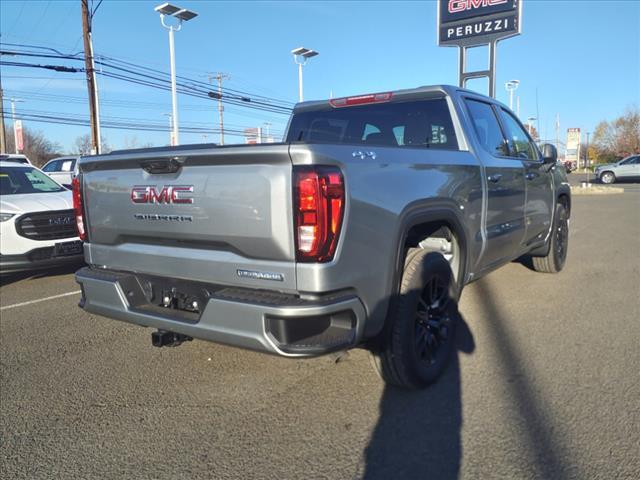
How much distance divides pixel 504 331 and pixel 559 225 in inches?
105

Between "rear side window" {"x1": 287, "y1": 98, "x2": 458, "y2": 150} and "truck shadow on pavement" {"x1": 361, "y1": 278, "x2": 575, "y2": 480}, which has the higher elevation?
"rear side window" {"x1": 287, "y1": 98, "x2": 458, "y2": 150}

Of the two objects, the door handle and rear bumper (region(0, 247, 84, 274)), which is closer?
the door handle

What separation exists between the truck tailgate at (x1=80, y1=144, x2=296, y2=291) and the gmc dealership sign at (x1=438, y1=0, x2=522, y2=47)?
58.3 ft

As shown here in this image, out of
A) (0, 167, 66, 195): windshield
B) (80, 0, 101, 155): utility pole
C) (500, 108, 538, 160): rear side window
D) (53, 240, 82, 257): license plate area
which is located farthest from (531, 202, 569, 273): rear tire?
(80, 0, 101, 155): utility pole

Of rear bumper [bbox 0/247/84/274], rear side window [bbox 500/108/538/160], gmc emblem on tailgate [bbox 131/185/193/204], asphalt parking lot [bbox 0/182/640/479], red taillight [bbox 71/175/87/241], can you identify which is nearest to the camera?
asphalt parking lot [bbox 0/182/640/479]

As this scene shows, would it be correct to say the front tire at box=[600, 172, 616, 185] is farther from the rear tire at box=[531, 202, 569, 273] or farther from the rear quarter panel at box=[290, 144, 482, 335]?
the rear quarter panel at box=[290, 144, 482, 335]

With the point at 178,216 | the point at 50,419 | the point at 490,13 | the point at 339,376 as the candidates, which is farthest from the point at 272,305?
the point at 490,13

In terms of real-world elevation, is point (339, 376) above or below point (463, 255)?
below

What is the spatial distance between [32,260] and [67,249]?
0.42 meters

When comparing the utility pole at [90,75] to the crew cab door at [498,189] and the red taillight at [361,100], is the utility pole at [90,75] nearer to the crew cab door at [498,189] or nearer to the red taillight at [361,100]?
the red taillight at [361,100]

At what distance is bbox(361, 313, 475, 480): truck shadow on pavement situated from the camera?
102 inches

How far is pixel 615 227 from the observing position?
11773mm

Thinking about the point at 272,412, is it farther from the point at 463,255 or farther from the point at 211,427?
the point at 463,255

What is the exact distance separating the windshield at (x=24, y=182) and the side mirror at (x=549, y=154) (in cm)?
651
